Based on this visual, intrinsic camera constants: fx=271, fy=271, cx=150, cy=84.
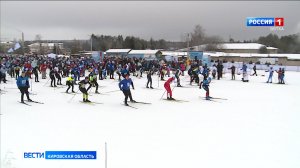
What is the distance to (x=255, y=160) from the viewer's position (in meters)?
6.20

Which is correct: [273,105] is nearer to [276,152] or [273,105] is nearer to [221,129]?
[221,129]

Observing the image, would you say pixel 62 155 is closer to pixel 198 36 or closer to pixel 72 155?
pixel 72 155

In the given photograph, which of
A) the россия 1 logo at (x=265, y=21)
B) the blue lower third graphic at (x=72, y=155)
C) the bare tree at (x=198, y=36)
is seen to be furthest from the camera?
the bare tree at (x=198, y=36)

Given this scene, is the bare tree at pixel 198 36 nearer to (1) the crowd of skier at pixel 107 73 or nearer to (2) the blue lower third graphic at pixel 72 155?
(1) the crowd of skier at pixel 107 73

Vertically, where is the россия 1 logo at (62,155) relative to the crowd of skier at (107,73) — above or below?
below

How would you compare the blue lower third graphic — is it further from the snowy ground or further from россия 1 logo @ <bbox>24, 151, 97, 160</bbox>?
the snowy ground

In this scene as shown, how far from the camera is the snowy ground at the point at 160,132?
6219mm

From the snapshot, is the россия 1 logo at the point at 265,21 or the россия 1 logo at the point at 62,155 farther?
the россия 1 logo at the point at 265,21

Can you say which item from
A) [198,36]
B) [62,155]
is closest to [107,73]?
[62,155]

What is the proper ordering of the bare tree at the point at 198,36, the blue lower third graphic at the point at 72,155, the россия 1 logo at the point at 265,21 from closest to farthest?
the blue lower third graphic at the point at 72,155, the россия 1 logo at the point at 265,21, the bare tree at the point at 198,36

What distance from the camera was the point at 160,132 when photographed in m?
8.31

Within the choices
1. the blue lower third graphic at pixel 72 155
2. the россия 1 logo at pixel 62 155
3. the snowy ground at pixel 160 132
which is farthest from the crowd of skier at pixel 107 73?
the blue lower third graphic at pixel 72 155

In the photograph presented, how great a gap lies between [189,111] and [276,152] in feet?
15.9

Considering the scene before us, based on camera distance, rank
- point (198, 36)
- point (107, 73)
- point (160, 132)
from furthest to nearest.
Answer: point (198, 36) → point (107, 73) → point (160, 132)
